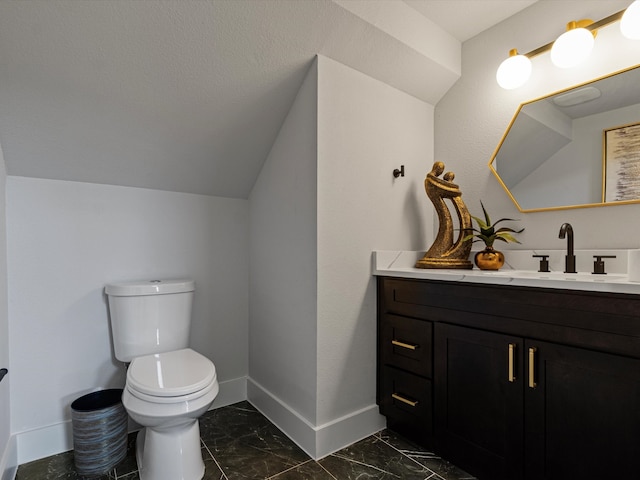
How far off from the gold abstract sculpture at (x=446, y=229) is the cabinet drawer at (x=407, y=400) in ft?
1.91

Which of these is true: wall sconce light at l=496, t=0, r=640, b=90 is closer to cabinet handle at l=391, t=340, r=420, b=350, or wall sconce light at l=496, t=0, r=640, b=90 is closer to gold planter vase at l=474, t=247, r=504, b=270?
gold planter vase at l=474, t=247, r=504, b=270

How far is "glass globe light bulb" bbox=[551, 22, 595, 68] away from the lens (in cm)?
151

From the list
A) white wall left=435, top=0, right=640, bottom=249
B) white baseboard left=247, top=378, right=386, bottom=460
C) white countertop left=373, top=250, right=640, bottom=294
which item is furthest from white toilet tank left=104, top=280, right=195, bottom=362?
white wall left=435, top=0, right=640, bottom=249

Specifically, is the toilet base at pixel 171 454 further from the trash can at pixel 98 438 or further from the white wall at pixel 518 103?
the white wall at pixel 518 103

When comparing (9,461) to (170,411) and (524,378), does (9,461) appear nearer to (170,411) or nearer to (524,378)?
A: (170,411)

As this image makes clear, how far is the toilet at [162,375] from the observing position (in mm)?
1312

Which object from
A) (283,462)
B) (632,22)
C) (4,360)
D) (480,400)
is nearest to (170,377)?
(283,462)

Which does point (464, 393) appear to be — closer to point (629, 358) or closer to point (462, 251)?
point (629, 358)

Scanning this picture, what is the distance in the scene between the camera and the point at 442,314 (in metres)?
1.49

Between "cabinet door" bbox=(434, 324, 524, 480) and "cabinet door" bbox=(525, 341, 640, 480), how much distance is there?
0.05m

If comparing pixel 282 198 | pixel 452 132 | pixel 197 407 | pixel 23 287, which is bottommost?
pixel 197 407

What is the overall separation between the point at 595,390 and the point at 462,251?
870 mm

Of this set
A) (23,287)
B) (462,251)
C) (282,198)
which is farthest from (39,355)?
(462,251)

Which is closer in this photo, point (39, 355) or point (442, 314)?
point (442, 314)
